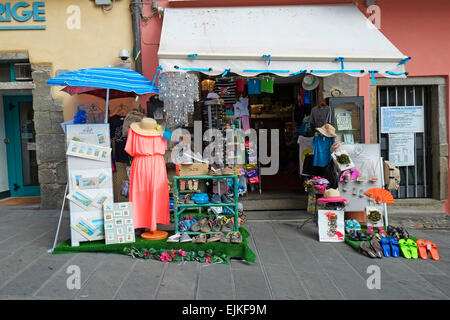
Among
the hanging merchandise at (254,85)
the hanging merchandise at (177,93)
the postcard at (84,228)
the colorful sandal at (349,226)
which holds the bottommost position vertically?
the colorful sandal at (349,226)

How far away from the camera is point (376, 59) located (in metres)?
4.70

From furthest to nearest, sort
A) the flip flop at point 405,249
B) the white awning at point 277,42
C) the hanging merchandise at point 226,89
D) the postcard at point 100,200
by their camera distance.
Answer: the hanging merchandise at point 226,89 < the white awning at point 277,42 < the postcard at point 100,200 < the flip flop at point 405,249

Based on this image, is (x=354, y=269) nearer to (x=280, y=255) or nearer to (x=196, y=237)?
(x=280, y=255)

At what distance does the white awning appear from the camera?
4598mm

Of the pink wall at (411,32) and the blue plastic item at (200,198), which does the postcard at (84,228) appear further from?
the pink wall at (411,32)

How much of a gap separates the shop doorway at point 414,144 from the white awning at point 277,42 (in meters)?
1.40

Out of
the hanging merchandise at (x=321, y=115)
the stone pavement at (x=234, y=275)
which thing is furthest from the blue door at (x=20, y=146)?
the hanging merchandise at (x=321, y=115)

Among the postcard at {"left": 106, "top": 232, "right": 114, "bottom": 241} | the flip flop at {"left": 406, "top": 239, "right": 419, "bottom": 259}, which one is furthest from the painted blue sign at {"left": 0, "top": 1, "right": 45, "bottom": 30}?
the flip flop at {"left": 406, "top": 239, "right": 419, "bottom": 259}

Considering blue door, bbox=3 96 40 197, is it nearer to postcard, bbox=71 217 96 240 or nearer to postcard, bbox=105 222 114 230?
postcard, bbox=71 217 96 240

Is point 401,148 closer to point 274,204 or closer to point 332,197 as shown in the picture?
point 332,197

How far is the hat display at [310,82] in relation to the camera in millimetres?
6062

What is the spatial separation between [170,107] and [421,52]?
472 cm

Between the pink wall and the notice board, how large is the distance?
2105mm

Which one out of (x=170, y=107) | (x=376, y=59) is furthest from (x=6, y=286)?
(x=376, y=59)
